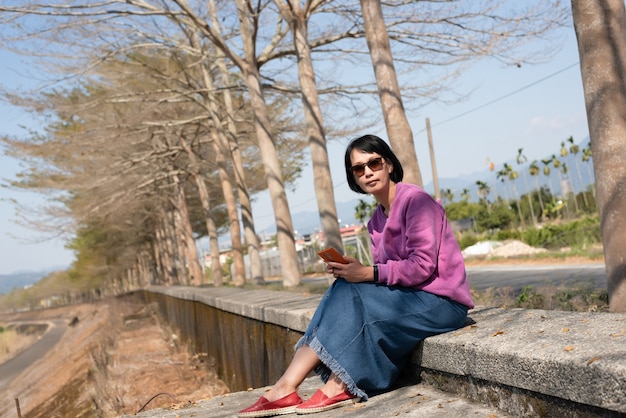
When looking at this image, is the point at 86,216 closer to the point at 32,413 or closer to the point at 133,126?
the point at 133,126

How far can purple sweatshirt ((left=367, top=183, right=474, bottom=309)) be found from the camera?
356 centimetres

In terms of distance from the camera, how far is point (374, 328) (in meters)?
3.54

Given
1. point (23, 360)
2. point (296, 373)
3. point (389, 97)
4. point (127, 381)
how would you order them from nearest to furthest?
point (296, 373), point (389, 97), point (127, 381), point (23, 360)

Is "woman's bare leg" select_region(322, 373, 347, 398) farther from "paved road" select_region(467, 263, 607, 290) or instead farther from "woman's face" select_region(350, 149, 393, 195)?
"paved road" select_region(467, 263, 607, 290)

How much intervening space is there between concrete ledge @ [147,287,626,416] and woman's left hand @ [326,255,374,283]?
0.44m

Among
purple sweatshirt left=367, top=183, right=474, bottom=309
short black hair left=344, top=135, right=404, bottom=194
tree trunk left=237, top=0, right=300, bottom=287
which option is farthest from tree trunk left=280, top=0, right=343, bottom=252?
purple sweatshirt left=367, top=183, right=474, bottom=309

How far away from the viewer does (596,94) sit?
480 cm

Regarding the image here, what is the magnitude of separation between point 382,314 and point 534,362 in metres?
1.10

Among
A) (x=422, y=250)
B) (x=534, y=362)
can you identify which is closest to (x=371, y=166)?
(x=422, y=250)

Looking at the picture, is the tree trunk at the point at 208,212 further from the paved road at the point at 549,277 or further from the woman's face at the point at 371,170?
the woman's face at the point at 371,170

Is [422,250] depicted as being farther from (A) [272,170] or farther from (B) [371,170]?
(A) [272,170]

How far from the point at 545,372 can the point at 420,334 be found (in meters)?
1.09

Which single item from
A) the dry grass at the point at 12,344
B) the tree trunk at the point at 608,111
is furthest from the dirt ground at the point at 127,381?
the dry grass at the point at 12,344

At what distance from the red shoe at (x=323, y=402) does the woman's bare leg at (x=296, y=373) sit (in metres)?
0.11
